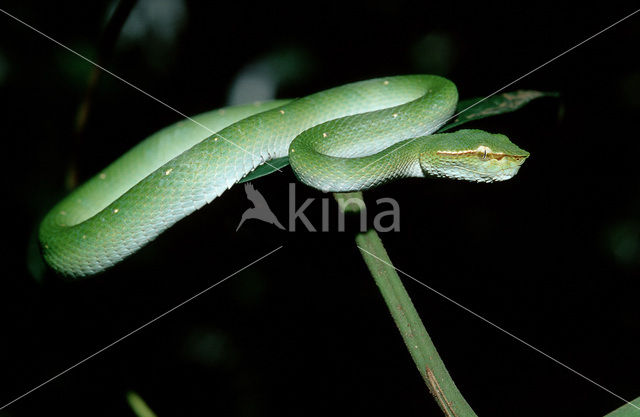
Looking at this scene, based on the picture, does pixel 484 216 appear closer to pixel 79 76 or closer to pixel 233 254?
pixel 233 254

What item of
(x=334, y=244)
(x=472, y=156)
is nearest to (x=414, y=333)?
(x=472, y=156)

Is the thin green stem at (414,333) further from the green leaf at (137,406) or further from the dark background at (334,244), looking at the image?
the green leaf at (137,406)

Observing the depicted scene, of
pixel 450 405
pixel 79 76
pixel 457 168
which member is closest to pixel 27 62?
pixel 79 76

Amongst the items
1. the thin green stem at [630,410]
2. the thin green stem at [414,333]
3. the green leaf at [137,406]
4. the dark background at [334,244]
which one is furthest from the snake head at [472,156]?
the green leaf at [137,406]

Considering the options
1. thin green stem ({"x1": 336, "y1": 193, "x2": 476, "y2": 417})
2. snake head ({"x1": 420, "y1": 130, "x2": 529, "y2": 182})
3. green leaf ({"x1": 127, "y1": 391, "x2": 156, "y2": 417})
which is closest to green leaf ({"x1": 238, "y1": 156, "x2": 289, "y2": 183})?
thin green stem ({"x1": 336, "y1": 193, "x2": 476, "y2": 417})

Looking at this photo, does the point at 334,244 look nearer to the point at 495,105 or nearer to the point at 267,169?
the point at 267,169

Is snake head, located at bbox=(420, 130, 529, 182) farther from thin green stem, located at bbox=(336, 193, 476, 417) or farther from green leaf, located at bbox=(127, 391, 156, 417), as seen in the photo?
green leaf, located at bbox=(127, 391, 156, 417)
